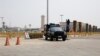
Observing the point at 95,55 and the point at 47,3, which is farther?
the point at 47,3

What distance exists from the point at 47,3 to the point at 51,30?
14483 millimetres

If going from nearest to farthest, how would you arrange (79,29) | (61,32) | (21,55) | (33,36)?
(21,55), (61,32), (33,36), (79,29)

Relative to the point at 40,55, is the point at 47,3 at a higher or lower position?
higher

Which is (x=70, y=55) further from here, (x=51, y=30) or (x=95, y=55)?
(x=51, y=30)

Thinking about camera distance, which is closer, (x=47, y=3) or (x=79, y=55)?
(x=79, y=55)

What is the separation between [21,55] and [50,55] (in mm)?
1522

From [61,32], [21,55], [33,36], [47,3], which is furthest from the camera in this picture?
[47,3]

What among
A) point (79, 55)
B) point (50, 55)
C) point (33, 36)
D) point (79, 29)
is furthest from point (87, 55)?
point (79, 29)

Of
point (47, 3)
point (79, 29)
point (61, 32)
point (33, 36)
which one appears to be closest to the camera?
point (61, 32)

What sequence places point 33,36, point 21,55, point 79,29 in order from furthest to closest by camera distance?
point 79,29 < point 33,36 < point 21,55

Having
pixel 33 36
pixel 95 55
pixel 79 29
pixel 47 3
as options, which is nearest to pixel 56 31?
pixel 33 36

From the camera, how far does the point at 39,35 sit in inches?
2066

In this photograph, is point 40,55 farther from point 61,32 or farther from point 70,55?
point 61,32

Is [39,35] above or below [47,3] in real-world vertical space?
below
